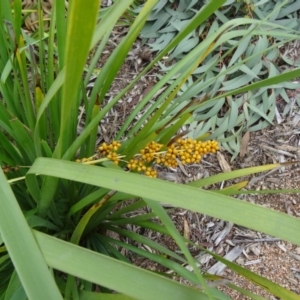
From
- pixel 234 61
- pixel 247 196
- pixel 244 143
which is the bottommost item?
pixel 247 196

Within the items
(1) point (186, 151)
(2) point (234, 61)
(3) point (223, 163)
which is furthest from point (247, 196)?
(1) point (186, 151)

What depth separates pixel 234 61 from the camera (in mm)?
1325

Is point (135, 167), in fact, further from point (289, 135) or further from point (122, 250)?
point (289, 135)

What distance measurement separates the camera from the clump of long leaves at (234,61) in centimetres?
129

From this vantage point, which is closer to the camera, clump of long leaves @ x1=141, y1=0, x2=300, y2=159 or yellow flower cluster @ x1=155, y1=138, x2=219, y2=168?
yellow flower cluster @ x1=155, y1=138, x2=219, y2=168

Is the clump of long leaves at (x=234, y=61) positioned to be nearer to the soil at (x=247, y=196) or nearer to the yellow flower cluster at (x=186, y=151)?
the soil at (x=247, y=196)

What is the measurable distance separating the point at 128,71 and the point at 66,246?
1.02m

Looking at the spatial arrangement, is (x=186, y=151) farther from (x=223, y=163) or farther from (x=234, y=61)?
(x=234, y=61)

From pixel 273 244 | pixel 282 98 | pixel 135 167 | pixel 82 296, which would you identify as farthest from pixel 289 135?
pixel 82 296

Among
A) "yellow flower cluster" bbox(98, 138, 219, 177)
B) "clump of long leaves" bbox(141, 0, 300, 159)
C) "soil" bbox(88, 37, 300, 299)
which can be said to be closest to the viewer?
"yellow flower cluster" bbox(98, 138, 219, 177)

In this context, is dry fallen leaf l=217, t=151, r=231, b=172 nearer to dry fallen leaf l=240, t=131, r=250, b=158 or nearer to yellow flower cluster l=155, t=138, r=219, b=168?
dry fallen leaf l=240, t=131, r=250, b=158

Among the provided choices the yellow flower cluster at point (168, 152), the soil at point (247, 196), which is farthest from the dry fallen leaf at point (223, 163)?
the yellow flower cluster at point (168, 152)

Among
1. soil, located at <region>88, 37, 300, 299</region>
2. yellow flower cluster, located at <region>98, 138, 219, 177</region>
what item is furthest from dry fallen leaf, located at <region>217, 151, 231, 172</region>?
yellow flower cluster, located at <region>98, 138, 219, 177</region>

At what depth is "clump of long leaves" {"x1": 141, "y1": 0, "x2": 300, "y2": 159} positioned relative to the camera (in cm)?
129
